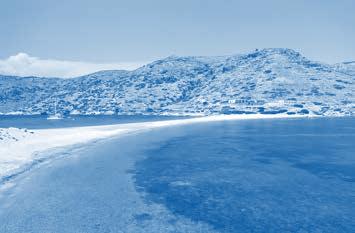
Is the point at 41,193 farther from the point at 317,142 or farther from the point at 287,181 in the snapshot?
the point at 317,142

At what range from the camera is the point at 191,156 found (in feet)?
169

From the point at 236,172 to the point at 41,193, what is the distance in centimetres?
2037

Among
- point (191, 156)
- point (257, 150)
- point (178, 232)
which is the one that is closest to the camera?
point (178, 232)

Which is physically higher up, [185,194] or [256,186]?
[185,194]

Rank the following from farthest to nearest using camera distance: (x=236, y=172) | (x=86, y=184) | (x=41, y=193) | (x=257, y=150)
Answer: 1. (x=257, y=150)
2. (x=236, y=172)
3. (x=86, y=184)
4. (x=41, y=193)

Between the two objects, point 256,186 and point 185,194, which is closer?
point 185,194

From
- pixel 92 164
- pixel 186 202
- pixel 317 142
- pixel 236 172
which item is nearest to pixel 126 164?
pixel 92 164

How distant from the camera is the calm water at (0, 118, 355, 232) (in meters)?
23.0

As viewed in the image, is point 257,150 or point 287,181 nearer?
point 287,181

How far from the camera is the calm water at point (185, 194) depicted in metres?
23.0

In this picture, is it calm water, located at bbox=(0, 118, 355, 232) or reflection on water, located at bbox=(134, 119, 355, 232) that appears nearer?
calm water, located at bbox=(0, 118, 355, 232)

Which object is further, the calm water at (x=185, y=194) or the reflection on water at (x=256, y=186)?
the reflection on water at (x=256, y=186)

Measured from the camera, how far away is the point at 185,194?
30.5 meters

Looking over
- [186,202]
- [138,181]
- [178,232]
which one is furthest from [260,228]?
[138,181]
